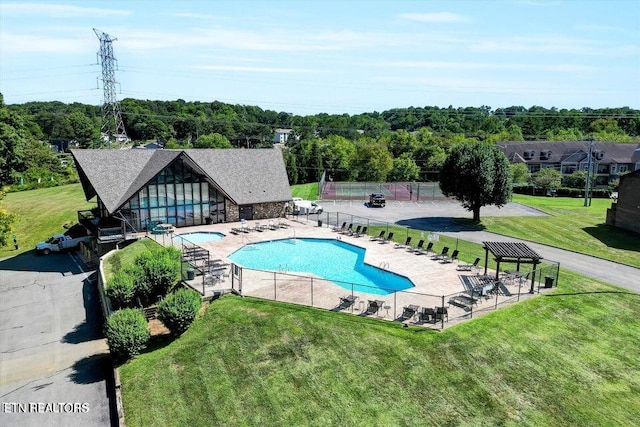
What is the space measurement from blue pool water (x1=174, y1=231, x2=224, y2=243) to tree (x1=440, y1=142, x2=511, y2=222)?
2269 cm

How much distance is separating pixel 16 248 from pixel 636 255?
4944cm

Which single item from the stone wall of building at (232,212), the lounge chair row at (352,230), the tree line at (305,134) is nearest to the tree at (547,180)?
the tree line at (305,134)

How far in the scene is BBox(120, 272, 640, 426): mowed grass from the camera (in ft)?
49.0

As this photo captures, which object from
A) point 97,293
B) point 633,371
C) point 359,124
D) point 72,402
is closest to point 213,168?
point 97,293

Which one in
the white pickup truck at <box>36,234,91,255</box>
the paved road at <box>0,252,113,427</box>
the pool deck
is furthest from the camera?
the white pickup truck at <box>36,234,91,255</box>

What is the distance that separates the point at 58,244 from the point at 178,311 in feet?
77.8

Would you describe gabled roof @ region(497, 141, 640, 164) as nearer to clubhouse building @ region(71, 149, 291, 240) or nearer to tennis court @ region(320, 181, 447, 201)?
tennis court @ region(320, 181, 447, 201)

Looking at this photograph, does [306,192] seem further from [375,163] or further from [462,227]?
[462,227]

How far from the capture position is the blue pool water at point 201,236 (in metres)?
34.8

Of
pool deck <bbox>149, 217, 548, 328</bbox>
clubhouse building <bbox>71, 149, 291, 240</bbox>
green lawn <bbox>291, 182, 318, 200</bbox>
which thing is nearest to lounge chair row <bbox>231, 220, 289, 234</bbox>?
clubhouse building <bbox>71, 149, 291, 240</bbox>

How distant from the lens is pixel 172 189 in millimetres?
37562

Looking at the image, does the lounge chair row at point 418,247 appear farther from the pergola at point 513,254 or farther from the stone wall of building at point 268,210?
the stone wall of building at point 268,210

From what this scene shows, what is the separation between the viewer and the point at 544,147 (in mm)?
88188

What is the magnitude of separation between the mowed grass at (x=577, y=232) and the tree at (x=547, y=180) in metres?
17.2
